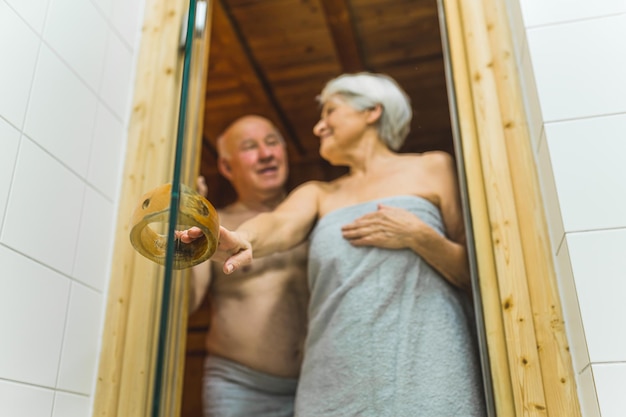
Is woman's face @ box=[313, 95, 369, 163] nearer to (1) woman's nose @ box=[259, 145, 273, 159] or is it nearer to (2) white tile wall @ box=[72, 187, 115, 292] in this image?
(1) woman's nose @ box=[259, 145, 273, 159]

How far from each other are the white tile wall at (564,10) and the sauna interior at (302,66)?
0.98 feet

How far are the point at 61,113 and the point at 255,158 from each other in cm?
64

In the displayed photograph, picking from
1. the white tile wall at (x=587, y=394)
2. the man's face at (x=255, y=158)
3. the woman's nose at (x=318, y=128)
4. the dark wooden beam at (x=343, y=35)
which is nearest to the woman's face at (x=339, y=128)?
the woman's nose at (x=318, y=128)

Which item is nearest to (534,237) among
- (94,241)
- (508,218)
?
(508,218)

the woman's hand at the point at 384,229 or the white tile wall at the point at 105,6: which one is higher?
the white tile wall at the point at 105,6

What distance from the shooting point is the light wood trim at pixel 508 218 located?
34.7 inches

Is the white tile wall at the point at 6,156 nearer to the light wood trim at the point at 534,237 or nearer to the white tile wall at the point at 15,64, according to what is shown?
the white tile wall at the point at 15,64

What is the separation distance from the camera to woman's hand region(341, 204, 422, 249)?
1.19 meters

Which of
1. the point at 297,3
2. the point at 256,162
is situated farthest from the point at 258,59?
the point at 256,162

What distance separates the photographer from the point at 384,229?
120cm

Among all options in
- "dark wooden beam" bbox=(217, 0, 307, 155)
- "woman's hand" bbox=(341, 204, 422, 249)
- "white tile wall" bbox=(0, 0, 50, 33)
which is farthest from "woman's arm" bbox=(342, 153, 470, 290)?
"white tile wall" bbox=(0, 0, 50, 33)

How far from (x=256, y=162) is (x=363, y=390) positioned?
0.75 m

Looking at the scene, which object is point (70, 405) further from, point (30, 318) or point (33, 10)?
point (33, 10)

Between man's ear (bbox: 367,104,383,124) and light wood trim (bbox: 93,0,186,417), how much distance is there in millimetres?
442
